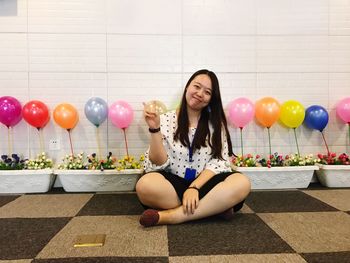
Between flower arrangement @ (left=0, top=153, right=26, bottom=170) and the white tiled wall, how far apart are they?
0.42 feet

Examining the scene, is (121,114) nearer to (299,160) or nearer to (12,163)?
(12,163)

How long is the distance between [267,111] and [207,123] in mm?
773

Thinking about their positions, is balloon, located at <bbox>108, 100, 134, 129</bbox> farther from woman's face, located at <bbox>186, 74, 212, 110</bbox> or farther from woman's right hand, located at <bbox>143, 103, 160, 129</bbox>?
woman's right hand, located at <bbox>143, 103, 160, 129</bbox>

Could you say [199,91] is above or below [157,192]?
above

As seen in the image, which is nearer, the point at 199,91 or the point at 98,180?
the point at 199,91

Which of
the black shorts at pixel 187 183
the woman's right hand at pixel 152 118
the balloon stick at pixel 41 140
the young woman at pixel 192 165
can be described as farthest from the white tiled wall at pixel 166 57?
the woman's right hand at pixel 152 118

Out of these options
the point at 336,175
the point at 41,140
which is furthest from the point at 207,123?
the point at 41,140

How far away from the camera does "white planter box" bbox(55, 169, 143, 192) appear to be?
2.16m

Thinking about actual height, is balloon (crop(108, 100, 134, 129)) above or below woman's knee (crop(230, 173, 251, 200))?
above

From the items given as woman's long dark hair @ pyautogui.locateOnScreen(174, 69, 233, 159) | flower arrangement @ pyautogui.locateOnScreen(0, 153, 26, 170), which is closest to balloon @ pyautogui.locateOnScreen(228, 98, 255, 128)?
woman's long dark hair @ pyautogui.locateOnScreen(174, 69, 233, 159)

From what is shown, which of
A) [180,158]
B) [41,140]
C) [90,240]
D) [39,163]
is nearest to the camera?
[90,240]

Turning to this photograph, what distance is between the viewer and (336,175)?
2.27 meters

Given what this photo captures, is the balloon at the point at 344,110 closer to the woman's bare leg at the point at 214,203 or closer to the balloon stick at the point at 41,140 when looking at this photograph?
the woman's bare leg at the point at 214,203

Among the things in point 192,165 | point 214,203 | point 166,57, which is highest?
point 166,57
